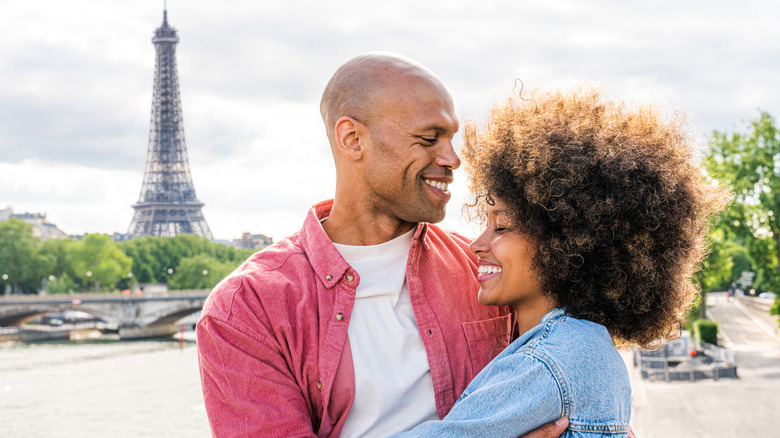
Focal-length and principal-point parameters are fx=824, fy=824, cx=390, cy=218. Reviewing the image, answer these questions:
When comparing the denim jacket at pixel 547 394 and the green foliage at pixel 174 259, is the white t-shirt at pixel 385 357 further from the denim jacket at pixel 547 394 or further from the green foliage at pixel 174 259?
the green foliage at pixel 174 259

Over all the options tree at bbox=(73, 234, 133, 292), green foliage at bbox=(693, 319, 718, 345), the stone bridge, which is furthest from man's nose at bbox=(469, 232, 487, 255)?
tree at bbox=(73, 234, 133, 292)

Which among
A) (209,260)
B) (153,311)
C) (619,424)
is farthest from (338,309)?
(209,260)

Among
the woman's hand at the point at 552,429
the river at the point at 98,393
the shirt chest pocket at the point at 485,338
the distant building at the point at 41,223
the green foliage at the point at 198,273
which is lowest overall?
the river at the point at 98,393

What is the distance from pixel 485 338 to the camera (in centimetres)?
252

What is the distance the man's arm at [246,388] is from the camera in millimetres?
2117

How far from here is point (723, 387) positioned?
17.6 metres

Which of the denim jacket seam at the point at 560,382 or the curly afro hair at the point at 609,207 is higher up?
the curly afro hair at the point at 609,207

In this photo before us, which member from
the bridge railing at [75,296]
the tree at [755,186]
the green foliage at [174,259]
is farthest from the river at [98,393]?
A: the green foliage at [174,259]

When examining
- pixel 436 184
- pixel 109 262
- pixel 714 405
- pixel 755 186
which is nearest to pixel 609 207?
pixel 436 184

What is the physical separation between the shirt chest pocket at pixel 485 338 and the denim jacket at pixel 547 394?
0.44m

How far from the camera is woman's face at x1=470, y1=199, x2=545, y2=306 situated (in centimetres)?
230

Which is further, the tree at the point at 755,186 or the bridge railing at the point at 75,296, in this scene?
the bridge railing at the point at 75,296

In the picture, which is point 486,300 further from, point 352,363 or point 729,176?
point 729,176

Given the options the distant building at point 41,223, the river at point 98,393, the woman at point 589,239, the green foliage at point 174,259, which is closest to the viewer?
the woman at point 589,239
